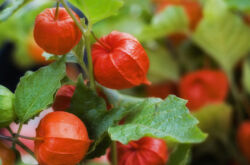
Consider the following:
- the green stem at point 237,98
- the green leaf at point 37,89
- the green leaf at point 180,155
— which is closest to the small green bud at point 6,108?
the green leaf at point 37,89

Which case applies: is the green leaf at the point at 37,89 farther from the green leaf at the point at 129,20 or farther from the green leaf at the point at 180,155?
the green leaf at the point at 129,20

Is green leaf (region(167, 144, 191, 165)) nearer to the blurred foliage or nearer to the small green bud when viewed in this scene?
the small green bud

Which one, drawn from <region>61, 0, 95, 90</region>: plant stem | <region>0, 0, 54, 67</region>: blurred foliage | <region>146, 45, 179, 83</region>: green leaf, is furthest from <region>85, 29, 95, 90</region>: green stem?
<region>0, 0, 54, 67</region>: blurred foliage

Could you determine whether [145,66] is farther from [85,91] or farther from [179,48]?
[179,48]

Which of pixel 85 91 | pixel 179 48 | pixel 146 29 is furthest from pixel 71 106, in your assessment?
pixel 179 48

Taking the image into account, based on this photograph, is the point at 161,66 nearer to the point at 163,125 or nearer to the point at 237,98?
the point at 237,98
